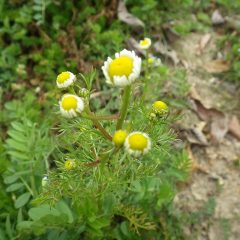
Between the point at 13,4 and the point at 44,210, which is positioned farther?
the point at 13,4

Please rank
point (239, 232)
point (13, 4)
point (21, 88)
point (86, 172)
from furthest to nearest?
point (13, 4) < point (21, 88) < point (239, 232) < point (86, 172)

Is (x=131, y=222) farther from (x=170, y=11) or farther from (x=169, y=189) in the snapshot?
(x=170, y=11)

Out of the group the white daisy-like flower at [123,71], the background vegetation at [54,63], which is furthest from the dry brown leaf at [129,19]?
the white daisy-like flower at [123,71]

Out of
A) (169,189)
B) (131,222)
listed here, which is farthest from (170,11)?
(131,222)

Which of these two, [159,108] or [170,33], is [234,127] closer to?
[170,33]

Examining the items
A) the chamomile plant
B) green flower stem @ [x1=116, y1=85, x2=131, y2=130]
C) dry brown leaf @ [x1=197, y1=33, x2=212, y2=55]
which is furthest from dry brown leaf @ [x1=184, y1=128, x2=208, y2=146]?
green flower stem @ [x1=116, y1=85, x2=131, y2=130]

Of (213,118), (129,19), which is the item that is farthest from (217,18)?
(213,118)

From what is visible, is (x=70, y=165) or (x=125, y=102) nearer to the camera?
(x=125, y=102)
